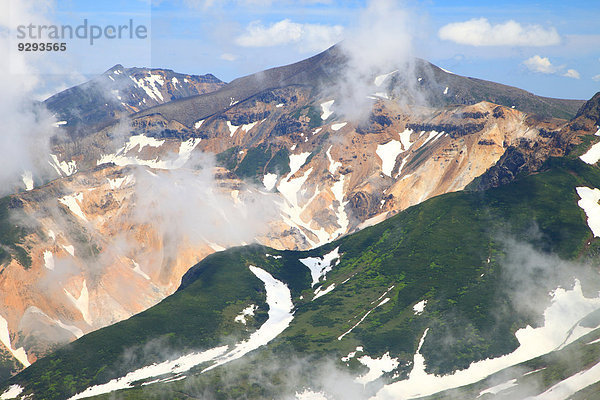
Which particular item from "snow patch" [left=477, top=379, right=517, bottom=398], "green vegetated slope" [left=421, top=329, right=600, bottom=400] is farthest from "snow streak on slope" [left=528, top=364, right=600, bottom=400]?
"snow patch" [left=477, top=379, right=517, bottom=398]

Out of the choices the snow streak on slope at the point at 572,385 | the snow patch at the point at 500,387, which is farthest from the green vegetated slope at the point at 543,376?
the snow streak on slope at the point at 572,385

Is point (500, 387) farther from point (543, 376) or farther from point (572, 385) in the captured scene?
point (572, 385)

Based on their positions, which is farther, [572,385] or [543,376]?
[543,376]

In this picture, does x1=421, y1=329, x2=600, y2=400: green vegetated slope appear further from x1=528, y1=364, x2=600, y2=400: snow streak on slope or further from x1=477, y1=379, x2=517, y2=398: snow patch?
x1=528, y1=364, x2=600, y2=400: snow streak on slope

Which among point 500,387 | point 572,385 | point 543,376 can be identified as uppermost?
point 572,385

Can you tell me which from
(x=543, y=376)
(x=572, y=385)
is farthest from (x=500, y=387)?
(x=572, y=385)

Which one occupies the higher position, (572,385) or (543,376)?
(572,385)

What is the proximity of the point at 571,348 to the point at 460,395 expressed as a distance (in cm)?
3551

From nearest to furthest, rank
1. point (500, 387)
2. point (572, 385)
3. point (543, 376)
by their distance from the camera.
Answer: point (572, 385) → point (543, 376) → point (500, 387)

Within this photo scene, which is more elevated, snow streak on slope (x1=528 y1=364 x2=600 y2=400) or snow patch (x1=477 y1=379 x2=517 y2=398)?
snow streak on slope (x1=528 y1=364 x2=600 y2=400)

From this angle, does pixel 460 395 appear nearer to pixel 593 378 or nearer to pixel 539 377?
pixel 539 377

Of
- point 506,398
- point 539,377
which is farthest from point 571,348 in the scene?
point 506,398

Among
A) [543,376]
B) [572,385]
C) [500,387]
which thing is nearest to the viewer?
[572,385]

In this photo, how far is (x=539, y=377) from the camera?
18050 cm
